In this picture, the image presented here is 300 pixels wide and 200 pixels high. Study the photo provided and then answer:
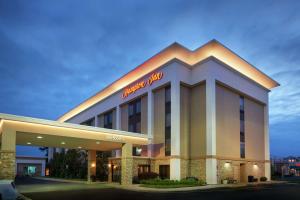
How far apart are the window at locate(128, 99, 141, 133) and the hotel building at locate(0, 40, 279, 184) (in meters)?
0.15

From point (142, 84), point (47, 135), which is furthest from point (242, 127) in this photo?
point (47, 135)

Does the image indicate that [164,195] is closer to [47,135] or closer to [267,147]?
[47,135]

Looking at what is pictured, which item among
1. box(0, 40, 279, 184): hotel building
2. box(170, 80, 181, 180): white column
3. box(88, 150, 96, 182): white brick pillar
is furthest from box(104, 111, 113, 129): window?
box(170, 80, 181, 180): white column

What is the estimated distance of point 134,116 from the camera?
46.2m

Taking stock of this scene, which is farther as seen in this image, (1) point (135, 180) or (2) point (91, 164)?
(2) point (91, 164)

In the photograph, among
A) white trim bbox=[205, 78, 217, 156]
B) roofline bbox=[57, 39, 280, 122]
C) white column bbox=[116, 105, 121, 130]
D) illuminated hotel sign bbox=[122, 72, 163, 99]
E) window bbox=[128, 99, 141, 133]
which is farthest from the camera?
white column bbox=[116, 105, 121, 130]

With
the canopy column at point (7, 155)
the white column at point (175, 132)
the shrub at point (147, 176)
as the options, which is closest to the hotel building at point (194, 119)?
the white column at point (175, 132)

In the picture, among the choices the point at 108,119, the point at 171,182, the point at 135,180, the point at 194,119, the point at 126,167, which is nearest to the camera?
the point at 171,182

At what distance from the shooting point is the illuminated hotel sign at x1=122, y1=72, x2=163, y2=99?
1603 inches

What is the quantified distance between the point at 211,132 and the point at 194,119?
11.8 feet

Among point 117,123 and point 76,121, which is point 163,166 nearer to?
point 117,123

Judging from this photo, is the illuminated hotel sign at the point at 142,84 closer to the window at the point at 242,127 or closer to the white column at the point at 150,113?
the white column at the point at 150,113

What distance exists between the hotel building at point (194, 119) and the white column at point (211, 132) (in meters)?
0.11

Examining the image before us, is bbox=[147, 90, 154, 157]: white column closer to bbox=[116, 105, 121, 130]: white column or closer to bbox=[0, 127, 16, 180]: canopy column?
bbox=[116, 105, 121, 130]: white column
